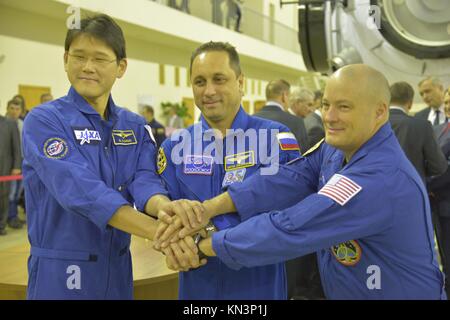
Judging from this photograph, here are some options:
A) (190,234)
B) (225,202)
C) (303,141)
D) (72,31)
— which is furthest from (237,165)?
(303,141)

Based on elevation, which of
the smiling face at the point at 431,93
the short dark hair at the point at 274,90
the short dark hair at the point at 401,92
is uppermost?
the short dark hair at the point at 274,90

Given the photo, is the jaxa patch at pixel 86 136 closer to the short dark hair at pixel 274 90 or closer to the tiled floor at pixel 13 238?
the short dark hair at pixel 274 90

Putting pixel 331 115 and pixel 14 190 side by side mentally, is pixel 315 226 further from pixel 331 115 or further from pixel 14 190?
pixel 14 190

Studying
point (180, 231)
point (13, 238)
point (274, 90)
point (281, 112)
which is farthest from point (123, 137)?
point (13, 238)

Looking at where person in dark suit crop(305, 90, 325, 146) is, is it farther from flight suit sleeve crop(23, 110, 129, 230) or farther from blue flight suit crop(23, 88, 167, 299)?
flight suit sleeve crop(23, 110, 129, 230)

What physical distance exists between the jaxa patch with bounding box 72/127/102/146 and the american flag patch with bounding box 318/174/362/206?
0.85 meters

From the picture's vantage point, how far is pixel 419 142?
12.6ft

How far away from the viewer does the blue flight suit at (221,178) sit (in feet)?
6.29

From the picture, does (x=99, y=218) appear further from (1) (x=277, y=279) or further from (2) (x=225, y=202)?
(1) (x=277, y=279)

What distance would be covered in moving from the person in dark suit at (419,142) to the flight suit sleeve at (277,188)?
210cm

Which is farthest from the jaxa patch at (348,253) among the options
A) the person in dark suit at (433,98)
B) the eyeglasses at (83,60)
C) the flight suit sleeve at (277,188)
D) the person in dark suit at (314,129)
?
the person in dark suit at (314,129)

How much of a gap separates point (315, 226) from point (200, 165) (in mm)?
580

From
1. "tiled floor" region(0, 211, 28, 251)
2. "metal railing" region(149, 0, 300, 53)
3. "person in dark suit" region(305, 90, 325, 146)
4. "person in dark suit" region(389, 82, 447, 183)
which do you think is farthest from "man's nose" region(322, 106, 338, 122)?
"metal railing" region(149, 0, 300, 53)

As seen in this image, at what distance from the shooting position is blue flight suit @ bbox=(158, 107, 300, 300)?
192 cm
